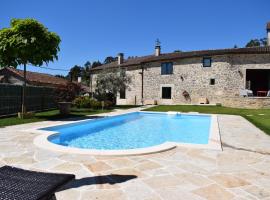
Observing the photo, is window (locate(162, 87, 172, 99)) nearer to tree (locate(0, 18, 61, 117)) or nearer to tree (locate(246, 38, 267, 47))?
tree (locate(0, 18, 61, 117))

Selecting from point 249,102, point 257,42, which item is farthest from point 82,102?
point 257,42

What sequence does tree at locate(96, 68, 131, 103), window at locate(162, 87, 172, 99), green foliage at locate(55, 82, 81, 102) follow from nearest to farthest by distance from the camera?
green foliage at locate(55, 82, 81, 102) → tree at locate(96, 68, 131, 103) → window at locate(162, 87, 172, 99)

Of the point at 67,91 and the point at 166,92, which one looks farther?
the point at 166,92

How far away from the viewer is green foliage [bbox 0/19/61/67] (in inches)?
481

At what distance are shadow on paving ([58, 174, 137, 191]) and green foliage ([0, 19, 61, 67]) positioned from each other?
9870 mm

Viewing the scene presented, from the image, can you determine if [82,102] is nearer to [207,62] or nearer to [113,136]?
[113,136]

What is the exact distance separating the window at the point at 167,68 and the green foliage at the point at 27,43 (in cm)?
1902

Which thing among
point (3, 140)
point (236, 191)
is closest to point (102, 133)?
point (3, 140)

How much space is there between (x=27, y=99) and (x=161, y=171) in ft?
46.3

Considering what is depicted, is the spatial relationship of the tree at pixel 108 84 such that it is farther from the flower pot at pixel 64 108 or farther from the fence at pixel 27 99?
the flower pot at pixel 64 108

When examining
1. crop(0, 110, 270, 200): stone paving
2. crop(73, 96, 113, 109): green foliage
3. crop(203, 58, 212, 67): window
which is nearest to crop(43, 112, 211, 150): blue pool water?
crop(0, 110, 270, 200): stone paving

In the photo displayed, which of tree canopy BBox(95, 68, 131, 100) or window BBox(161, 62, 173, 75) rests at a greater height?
window BBox(161, 62, 173, 75)

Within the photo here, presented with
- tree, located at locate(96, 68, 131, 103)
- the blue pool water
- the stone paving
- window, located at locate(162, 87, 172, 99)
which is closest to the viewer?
the stone paving

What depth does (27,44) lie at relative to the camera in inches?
477
